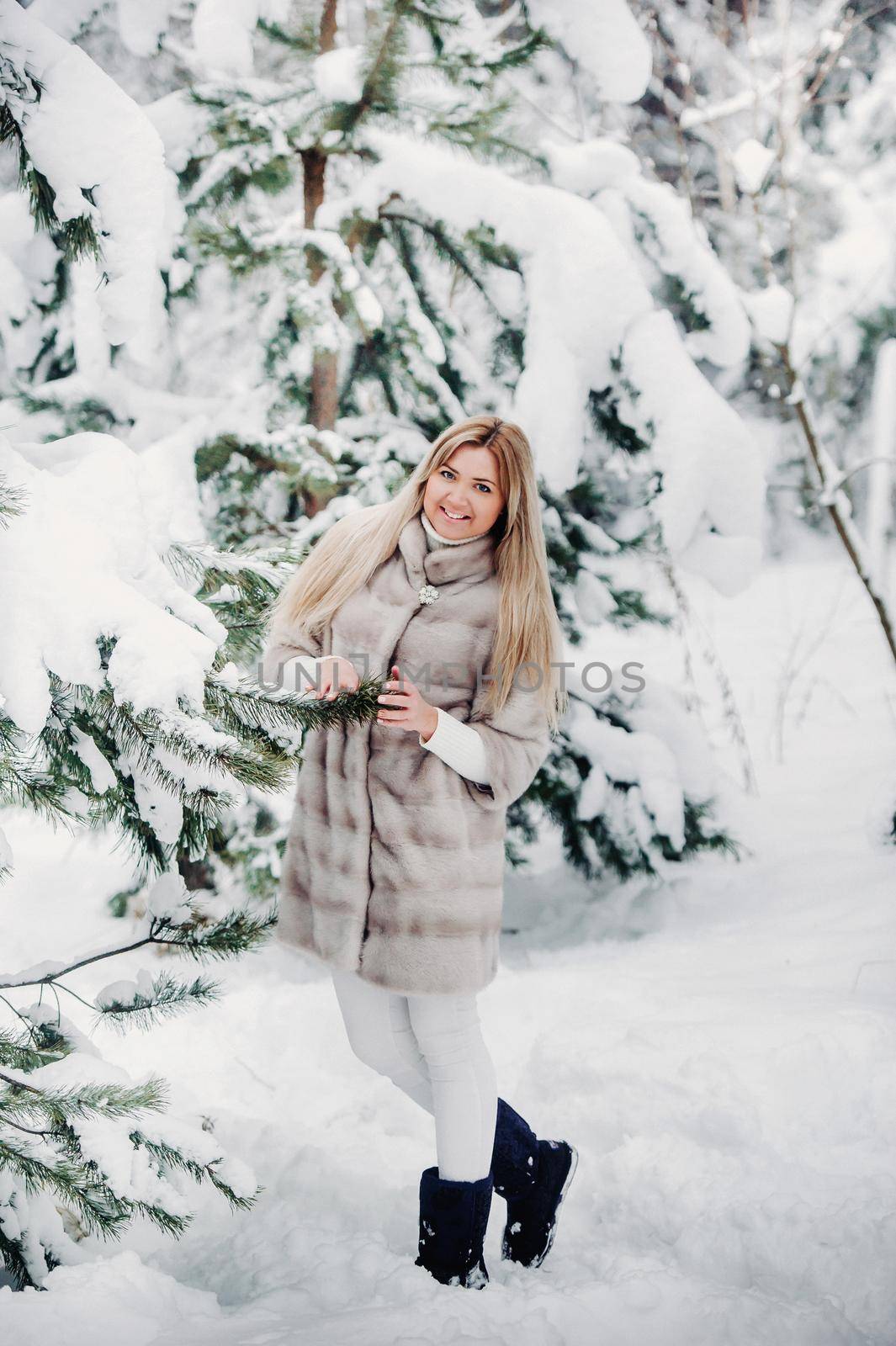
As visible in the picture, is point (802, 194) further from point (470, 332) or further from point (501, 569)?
point (501, 569)

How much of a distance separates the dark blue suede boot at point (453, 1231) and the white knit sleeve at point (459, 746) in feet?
2.67

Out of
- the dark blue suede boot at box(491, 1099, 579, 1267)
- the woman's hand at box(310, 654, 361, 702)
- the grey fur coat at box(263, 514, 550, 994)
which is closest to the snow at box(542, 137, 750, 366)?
the grey fur coat at box(263, 514, 550, 994)

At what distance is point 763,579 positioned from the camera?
33.7 feet

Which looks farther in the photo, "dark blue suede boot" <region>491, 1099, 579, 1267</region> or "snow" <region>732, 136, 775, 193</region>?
"snow" <region>732, 136, 775, 193</region>

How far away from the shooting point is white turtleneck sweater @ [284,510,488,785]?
1635 mm

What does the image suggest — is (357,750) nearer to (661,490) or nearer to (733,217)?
(661,490)

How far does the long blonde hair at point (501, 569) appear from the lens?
175cm

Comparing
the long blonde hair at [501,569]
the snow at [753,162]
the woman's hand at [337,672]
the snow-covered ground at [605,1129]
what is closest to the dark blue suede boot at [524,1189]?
the snow-covered ground at [605,1129]

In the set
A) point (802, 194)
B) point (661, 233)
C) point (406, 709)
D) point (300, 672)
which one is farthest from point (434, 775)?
point (802, 194)

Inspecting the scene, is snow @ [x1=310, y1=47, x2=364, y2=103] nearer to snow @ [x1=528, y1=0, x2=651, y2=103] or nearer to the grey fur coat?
snow @ [x1=528, y1=0, x2=651, y2=103]

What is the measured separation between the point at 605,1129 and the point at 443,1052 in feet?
2.85

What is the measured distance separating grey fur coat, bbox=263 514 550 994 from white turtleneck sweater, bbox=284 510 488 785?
24 millimetres

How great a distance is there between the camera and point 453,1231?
1.70 meters

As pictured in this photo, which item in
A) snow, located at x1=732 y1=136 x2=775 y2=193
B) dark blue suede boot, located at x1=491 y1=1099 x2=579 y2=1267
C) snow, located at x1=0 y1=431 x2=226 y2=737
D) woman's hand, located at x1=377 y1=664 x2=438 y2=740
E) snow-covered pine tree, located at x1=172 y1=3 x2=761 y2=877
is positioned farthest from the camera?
snow, located at x1=732 y1=136 x2=775 y2=193
